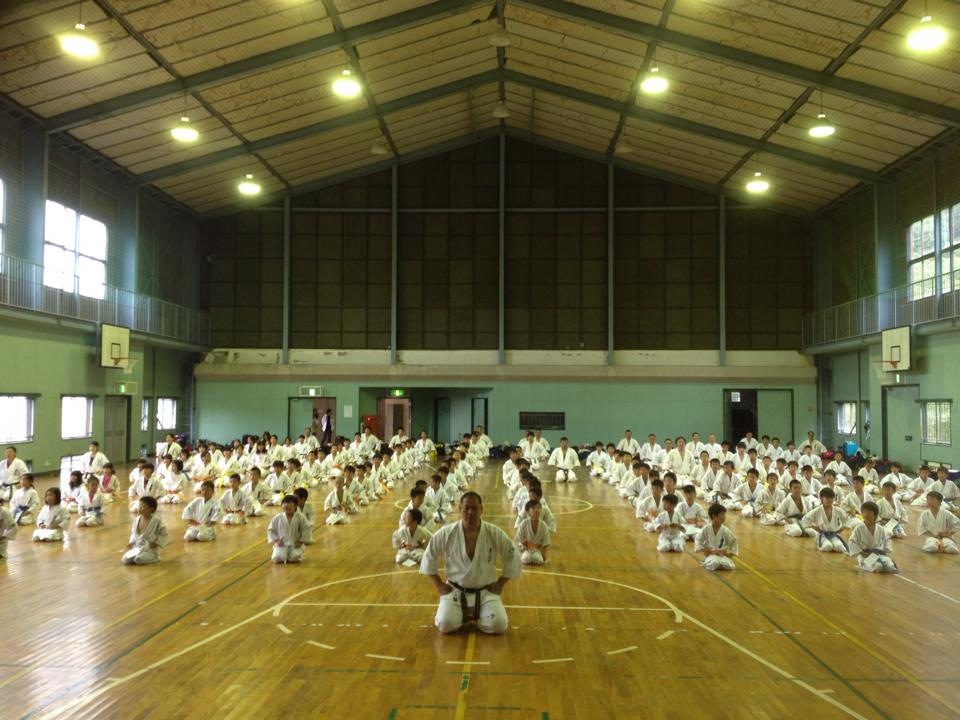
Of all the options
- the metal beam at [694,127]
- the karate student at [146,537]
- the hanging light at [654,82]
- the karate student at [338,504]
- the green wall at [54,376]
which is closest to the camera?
the karate student at [146,537]

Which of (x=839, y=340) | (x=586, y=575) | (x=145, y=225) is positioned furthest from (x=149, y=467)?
(x=839, y=340)

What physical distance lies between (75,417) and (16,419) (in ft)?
8.79

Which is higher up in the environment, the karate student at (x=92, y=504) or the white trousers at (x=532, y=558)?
the karate student at (x=92, y=504)

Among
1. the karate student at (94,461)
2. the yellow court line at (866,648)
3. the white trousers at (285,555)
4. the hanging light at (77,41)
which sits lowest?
the yellow court line at (866,648)

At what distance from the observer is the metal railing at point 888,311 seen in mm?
20188

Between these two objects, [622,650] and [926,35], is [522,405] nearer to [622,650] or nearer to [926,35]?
[926,35]

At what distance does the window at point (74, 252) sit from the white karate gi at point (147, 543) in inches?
498

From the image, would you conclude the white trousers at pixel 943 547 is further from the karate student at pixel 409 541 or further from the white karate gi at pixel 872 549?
the karate student at pixel 409 541

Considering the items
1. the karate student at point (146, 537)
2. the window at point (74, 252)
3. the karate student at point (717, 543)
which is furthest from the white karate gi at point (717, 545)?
the window at point (74, 252)

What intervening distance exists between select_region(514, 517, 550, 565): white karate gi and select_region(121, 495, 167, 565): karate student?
5.11 m

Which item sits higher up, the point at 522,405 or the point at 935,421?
the point at 522,405

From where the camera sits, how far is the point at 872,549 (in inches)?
426

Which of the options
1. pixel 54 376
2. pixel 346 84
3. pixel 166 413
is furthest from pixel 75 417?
pixel 346 84

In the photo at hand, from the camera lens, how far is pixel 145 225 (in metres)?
27.5
